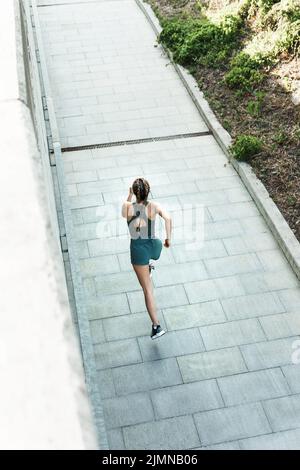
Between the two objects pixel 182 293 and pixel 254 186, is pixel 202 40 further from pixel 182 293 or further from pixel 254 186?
pixel 182 293

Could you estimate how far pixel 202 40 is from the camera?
12.0 m

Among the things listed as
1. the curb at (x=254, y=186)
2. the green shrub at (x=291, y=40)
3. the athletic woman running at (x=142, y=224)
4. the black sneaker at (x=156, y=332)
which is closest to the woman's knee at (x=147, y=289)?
the athletic woman running at (x=142, y=224)

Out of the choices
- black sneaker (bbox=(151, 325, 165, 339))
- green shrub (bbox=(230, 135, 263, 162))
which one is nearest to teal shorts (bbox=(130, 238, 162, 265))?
black sneaker (bbox=(151, 325, 165, 339))

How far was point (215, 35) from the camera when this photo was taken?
Answer: 12031 mm

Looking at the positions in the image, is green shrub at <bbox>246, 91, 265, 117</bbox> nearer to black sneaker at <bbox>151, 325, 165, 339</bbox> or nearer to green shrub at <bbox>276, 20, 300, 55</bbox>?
green shrub at <bbox>276, 20, 300, 55</bbox>

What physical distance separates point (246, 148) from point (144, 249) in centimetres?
388

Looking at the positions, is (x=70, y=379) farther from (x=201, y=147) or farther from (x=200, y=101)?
(x=200, y=101)

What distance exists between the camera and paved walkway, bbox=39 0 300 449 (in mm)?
5086

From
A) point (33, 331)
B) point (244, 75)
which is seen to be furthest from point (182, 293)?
point (244, 75)

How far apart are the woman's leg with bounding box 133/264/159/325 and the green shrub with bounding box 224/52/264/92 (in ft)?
20.3

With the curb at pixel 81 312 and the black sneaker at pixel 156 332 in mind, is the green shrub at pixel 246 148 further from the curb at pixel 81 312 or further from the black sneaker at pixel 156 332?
the black sneaker at pixel 156 332

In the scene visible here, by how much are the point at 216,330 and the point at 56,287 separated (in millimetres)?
4751

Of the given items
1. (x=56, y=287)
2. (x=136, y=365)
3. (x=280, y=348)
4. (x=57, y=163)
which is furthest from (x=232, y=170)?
(x=56, y=287)

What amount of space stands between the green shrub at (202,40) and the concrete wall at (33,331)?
34.5 feet
